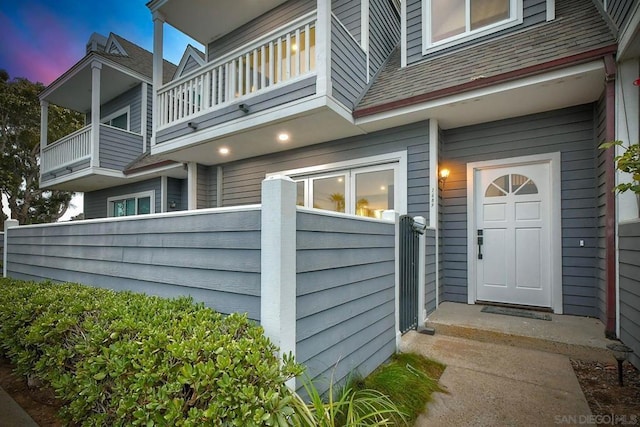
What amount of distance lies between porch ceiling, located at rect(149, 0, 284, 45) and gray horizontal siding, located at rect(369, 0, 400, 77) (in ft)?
6.70

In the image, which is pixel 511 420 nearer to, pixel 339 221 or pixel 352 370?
pixel 352 370

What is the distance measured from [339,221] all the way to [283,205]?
2.10 feet

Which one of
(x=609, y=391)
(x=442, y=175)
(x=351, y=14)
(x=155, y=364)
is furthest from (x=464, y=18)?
(x=155, y=364)

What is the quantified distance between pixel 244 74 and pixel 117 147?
5.22m

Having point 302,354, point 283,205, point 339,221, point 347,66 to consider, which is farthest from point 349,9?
point 302,354

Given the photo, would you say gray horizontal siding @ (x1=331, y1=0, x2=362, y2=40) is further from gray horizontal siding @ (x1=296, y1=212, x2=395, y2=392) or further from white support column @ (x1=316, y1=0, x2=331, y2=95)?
gray horizontal siding @ (x1=296, y1=212, x2=395, y2=392)

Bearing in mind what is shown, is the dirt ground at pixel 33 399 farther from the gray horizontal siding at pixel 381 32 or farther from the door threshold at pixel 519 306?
the gray horizontal siding at pixel 381 32


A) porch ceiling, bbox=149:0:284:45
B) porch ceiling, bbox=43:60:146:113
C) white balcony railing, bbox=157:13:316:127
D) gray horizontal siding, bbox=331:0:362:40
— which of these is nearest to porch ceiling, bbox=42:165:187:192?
white balcony railing, bbox=157:13:316:127

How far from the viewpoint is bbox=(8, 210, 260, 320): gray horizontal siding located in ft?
5.91

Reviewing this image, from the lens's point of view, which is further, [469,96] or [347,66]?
[347,66]

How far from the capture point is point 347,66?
4414 mm

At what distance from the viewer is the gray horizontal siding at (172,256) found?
5.91 feet

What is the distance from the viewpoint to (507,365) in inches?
106

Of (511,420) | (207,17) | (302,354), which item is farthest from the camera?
(207,17)
